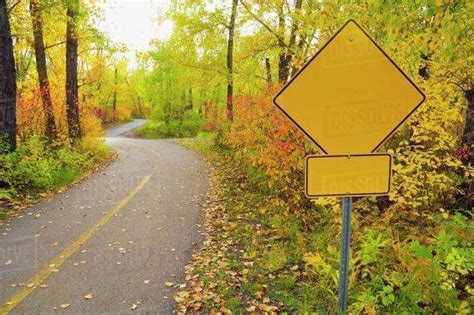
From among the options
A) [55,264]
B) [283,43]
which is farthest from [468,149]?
[283,43]

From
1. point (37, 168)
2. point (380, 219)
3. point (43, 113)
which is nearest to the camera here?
point (380, 219)

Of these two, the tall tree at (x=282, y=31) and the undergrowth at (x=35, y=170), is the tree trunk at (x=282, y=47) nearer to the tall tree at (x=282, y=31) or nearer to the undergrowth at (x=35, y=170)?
the tall tree at (x=282, y=31)

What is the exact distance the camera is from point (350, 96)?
9.65ft

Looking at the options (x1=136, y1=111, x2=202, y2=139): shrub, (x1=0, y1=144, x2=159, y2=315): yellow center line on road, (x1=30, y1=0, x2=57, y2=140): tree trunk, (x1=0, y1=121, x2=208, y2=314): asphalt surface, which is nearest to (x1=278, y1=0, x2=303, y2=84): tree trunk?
(x1=0, y1=121, x2=208, y2=314): asphalt surface

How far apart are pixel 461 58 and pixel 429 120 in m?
1.04

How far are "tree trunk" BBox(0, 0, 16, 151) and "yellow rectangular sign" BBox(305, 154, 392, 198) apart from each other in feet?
31.2

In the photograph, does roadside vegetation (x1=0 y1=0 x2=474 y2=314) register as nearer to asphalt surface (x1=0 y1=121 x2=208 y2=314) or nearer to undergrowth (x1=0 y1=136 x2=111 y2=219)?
undergrowth (x1=0 y1=136 x2=111 y2=219)

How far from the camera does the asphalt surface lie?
16.0 ft

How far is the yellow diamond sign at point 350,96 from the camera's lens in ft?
9.53

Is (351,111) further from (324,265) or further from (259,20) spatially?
(259,20)

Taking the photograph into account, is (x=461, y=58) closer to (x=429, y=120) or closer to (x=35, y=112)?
(x=429, y=120)

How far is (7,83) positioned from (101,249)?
606 centimetres

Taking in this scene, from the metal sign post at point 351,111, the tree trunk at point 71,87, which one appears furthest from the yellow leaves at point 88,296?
the tree trunk at point 71,87

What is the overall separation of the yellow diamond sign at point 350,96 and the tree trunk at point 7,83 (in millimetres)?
9276
